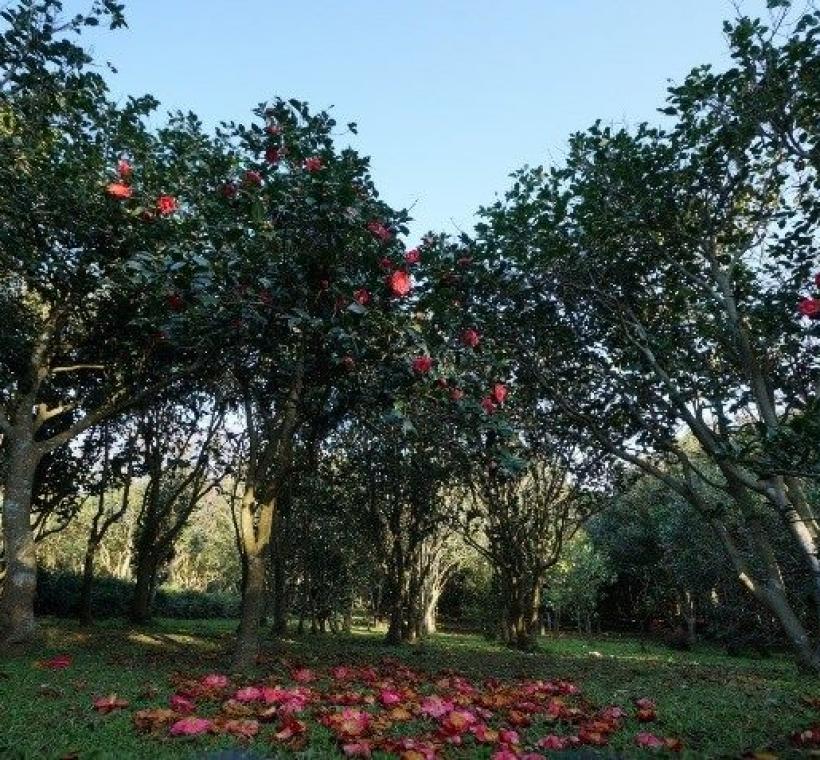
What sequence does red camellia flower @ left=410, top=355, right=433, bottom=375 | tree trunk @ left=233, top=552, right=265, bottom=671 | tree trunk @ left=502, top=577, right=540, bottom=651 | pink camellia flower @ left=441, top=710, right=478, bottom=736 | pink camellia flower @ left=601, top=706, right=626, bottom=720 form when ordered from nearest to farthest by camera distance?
1. pink camellia flower @ left=441, top=710, right=478, bottom=736
2. pink camellia flower @ left=601, top=706, right=626, bottom=720
3. red camellia flower @ left=410, top=355, right=433, bottom=375
4. tree trunk @ left=233, top=552, right=265, bottom=671
5. tree trunk @ left=502, top=577, right=540, bottom=651

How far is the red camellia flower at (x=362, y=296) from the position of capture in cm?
727

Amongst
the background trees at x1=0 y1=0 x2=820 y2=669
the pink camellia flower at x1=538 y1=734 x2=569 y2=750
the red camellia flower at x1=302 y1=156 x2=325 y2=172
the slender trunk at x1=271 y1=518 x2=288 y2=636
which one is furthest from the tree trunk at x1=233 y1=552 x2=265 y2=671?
the slender trunk at x1=271 y1=518 x2=288 y2=636

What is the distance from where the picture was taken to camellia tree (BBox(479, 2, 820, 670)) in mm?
9680

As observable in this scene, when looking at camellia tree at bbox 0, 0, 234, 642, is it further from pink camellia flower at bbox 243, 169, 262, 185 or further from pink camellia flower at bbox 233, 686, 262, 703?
pink camellia flower at bbox 233, 686, 262, 703

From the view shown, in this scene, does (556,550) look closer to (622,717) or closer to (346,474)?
(346,474)

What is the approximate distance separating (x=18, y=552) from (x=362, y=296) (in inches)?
333

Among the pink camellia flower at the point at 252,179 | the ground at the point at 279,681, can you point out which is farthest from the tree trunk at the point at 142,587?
the pink camellia flower at the point at 252,179

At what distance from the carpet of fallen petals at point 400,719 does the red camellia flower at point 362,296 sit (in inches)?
164

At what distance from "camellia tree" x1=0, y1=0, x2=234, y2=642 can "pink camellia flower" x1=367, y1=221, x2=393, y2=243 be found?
84.3 inches

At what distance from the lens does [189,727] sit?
4.21 metres

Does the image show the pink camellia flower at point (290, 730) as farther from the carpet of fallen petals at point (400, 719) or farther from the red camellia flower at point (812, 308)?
the red camellia flower at point (812, 308)

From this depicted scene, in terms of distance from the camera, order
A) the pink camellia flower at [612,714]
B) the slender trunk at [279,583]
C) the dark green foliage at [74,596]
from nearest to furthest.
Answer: the pink camellia flower at [612,714]
the slender trunk at [279,583]
the dark green foliage at [74,596]

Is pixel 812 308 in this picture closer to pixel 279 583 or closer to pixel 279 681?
pixel 279 681

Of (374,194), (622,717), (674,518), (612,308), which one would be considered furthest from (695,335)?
(674,518)
